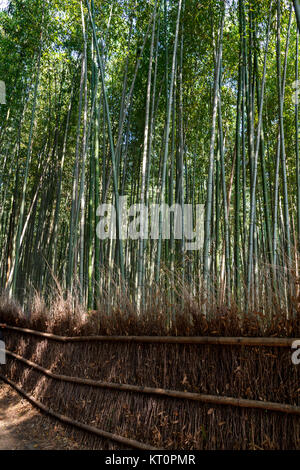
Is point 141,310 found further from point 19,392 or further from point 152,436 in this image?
point 19,392

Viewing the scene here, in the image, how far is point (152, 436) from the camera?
2.09 meters

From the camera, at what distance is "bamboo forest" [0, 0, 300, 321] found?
3.23m

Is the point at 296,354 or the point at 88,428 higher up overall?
the point at 296,354

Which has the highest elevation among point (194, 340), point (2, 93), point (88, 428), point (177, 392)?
point (2, 93)

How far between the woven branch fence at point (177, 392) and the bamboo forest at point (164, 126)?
0.88 ft

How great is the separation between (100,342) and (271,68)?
5.71 meters

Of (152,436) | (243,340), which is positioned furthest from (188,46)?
(152,436)

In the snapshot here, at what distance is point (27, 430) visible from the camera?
2.91 meters

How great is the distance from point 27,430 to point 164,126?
15.1 ft

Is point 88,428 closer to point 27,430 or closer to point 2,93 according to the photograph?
point 27,430

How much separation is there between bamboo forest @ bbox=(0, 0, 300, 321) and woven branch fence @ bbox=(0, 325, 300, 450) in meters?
0.27
